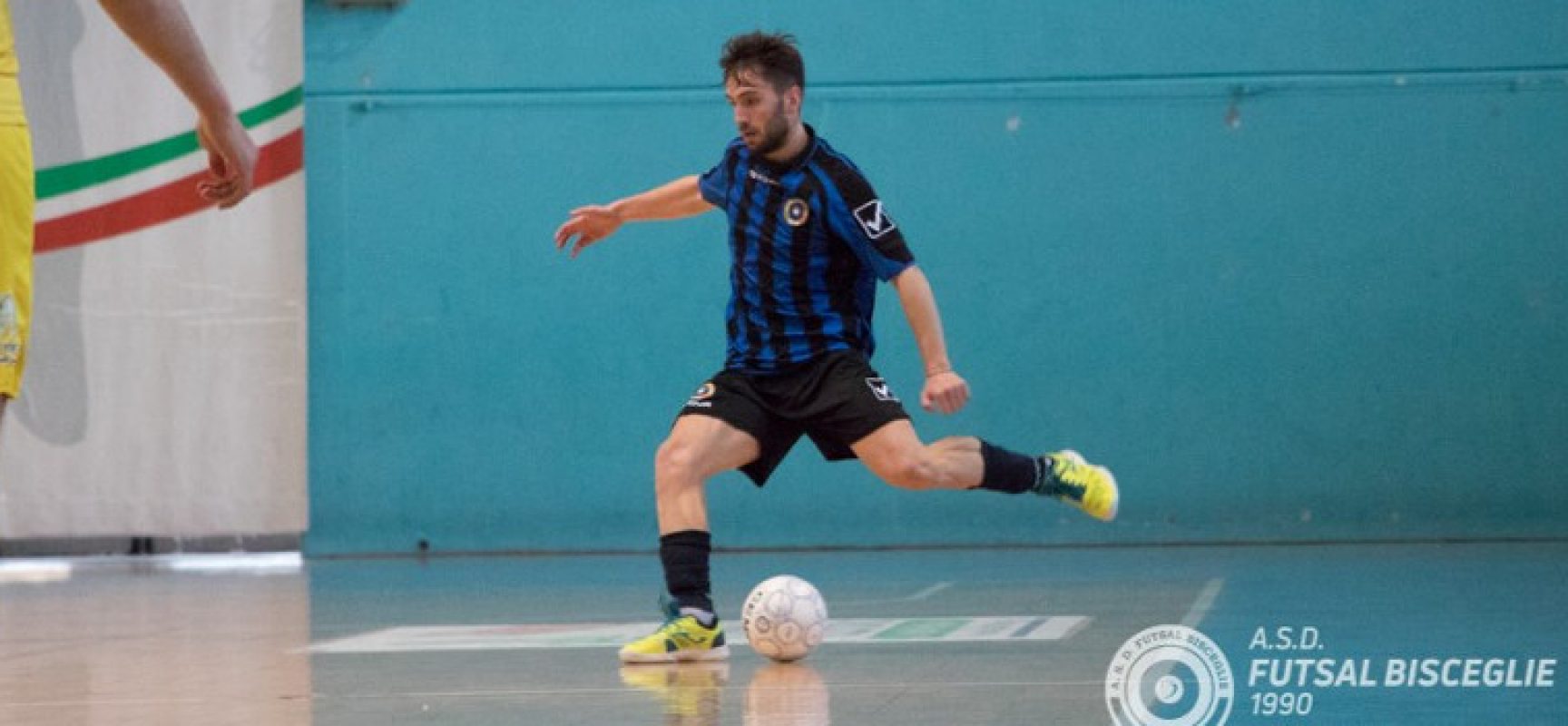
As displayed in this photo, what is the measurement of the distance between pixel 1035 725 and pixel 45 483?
9315 millimetres

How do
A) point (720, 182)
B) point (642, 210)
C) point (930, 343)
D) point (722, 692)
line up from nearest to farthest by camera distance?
point (722, 692)
point (930, 343)
point (720, 182)
point (642, 210)

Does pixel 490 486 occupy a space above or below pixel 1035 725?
above

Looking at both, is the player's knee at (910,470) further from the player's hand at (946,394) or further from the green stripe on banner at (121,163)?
the green stripe on banner at (121,163)

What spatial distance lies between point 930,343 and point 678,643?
1105 mm

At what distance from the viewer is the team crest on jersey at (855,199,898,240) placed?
6.39 meters

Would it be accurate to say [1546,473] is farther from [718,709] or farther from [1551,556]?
[718,709]

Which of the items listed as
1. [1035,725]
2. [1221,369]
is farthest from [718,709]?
[1221,369]

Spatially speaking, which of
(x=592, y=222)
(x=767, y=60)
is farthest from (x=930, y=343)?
(x=592, y=222)

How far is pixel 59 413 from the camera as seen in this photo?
12508 millimetres

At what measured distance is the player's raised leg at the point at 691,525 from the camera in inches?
240

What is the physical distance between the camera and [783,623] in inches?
232

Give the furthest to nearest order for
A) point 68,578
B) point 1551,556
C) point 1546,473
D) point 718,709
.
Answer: point 1546,473 < point 68,578 < point 1551,556 < point 718,709

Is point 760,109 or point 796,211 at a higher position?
point 760,109

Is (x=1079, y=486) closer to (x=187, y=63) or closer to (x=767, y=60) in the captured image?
(x=767, y=60)
